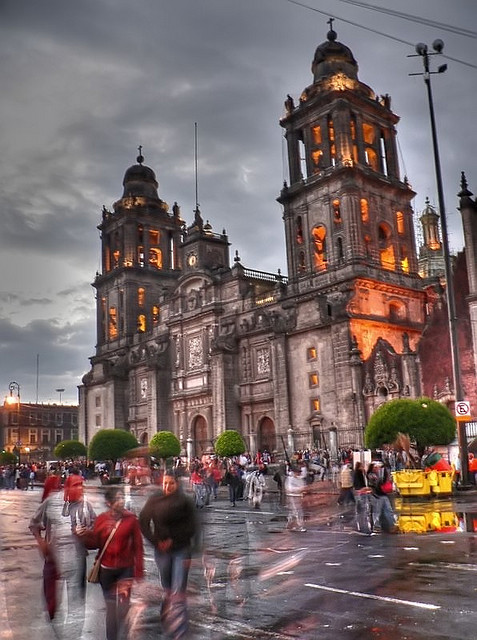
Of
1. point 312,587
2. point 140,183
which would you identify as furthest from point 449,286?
point 140,183

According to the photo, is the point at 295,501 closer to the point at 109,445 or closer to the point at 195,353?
the point at 109,445

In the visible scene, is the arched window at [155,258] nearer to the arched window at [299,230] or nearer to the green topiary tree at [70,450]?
the green topiary tree at [70,450]

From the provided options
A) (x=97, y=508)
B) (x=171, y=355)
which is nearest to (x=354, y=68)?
(x=171, y=355)

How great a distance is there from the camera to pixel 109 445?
57.2 m

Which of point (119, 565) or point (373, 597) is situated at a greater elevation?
point (119, 565)

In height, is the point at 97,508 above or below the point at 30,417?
below

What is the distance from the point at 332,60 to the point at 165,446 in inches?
1318

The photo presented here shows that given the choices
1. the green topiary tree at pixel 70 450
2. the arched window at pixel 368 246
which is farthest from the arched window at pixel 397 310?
the green topiary tree at pixel 70 450

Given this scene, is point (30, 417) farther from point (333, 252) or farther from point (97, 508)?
point (97, 508)

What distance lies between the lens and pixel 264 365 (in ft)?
180

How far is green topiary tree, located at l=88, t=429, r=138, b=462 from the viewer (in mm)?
57000

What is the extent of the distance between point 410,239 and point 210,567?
4588 centimetres

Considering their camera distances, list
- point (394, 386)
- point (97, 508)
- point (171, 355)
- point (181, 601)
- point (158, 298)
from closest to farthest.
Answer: point (181, 601) → point (97, 508) → point (394, 386) → point (171, 355) → point (158, 298)

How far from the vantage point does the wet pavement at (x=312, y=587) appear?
299 inches
